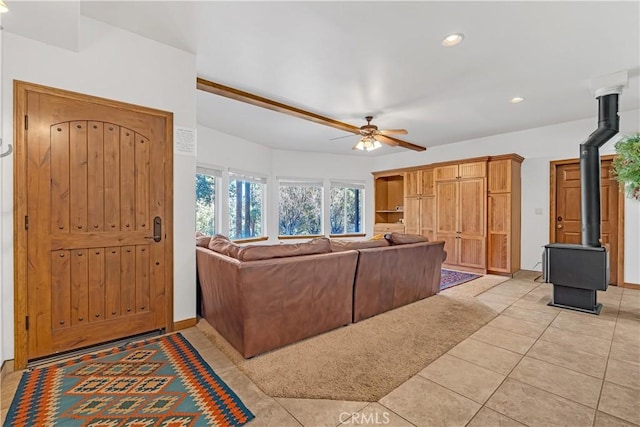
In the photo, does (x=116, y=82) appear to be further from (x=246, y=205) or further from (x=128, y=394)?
(x=246, y=205)

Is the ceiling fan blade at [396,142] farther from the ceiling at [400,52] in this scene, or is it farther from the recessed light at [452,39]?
the recessed light at [452,39]

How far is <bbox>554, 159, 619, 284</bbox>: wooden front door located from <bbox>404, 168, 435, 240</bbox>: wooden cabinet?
207 centimetres

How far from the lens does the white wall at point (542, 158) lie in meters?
4.23

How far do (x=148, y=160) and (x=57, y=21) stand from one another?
1.06 meters

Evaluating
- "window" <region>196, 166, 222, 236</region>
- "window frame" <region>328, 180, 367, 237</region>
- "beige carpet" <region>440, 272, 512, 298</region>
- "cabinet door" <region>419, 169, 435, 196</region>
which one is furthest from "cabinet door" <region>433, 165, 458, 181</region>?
"window" <region>196, 166, 222, 236</region>

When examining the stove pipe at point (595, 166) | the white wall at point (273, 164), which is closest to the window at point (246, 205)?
the white wall at point (273, 164)

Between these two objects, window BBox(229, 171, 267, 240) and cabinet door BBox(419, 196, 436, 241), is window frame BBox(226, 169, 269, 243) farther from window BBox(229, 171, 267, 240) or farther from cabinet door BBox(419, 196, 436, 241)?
cabinet door BBox(419, 196, 436, 241)

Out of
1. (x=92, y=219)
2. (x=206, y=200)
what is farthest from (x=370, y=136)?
(x=92, y=219)

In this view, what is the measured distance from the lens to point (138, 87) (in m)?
2.55

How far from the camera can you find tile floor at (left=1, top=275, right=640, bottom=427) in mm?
1590

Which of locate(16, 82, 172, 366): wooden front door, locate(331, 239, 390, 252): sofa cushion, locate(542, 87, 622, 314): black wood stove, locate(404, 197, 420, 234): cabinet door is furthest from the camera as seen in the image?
locate(404, 197, 420, 234): cabinet door

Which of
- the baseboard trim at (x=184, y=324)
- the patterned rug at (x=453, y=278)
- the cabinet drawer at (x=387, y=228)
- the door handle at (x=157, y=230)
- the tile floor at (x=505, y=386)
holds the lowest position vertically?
the tile floor at (x=505, y=386)

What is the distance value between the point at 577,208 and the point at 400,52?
433cm

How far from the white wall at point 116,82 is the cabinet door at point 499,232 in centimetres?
491
